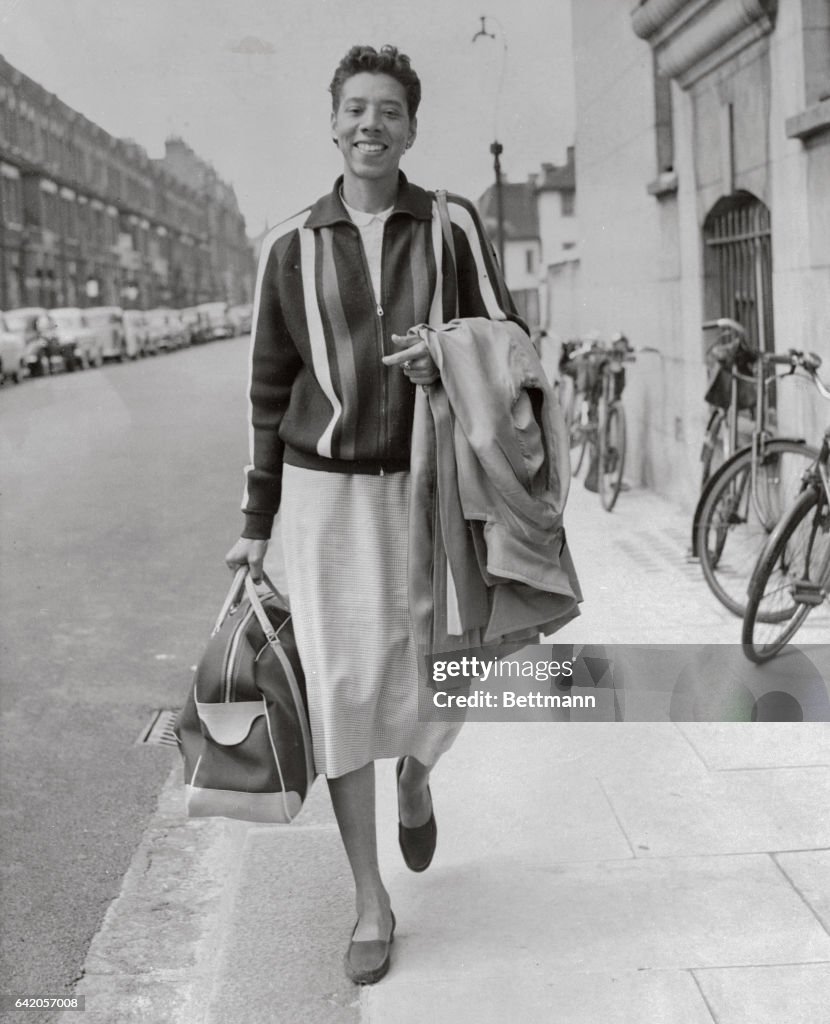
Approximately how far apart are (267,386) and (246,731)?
66 centimetres

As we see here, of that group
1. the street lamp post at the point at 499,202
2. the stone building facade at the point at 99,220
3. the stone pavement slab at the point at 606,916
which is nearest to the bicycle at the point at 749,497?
the street lamp post at the point at 499,202

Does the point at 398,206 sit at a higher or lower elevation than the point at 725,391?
higher

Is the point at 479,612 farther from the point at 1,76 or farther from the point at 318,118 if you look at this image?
the point at 1,76

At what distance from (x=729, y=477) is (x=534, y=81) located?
A: 2.15 meters

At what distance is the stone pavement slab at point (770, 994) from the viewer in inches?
102

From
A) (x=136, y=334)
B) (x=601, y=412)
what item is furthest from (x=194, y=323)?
(x=601, y=412)

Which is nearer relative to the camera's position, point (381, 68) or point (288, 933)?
point (381, 68)

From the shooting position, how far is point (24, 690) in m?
5.13

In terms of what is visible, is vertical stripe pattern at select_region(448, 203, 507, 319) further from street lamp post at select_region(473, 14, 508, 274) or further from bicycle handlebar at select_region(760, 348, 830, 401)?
bicycle handlebar at select_region(760, 348, 830, 401)

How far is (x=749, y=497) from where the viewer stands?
4973 mm

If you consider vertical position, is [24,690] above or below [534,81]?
below

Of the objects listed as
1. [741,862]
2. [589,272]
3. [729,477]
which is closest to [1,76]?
[589,272]

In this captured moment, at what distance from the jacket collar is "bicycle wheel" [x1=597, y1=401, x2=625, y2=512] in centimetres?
190

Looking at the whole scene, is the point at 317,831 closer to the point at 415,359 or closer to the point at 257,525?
the point at 257,525
